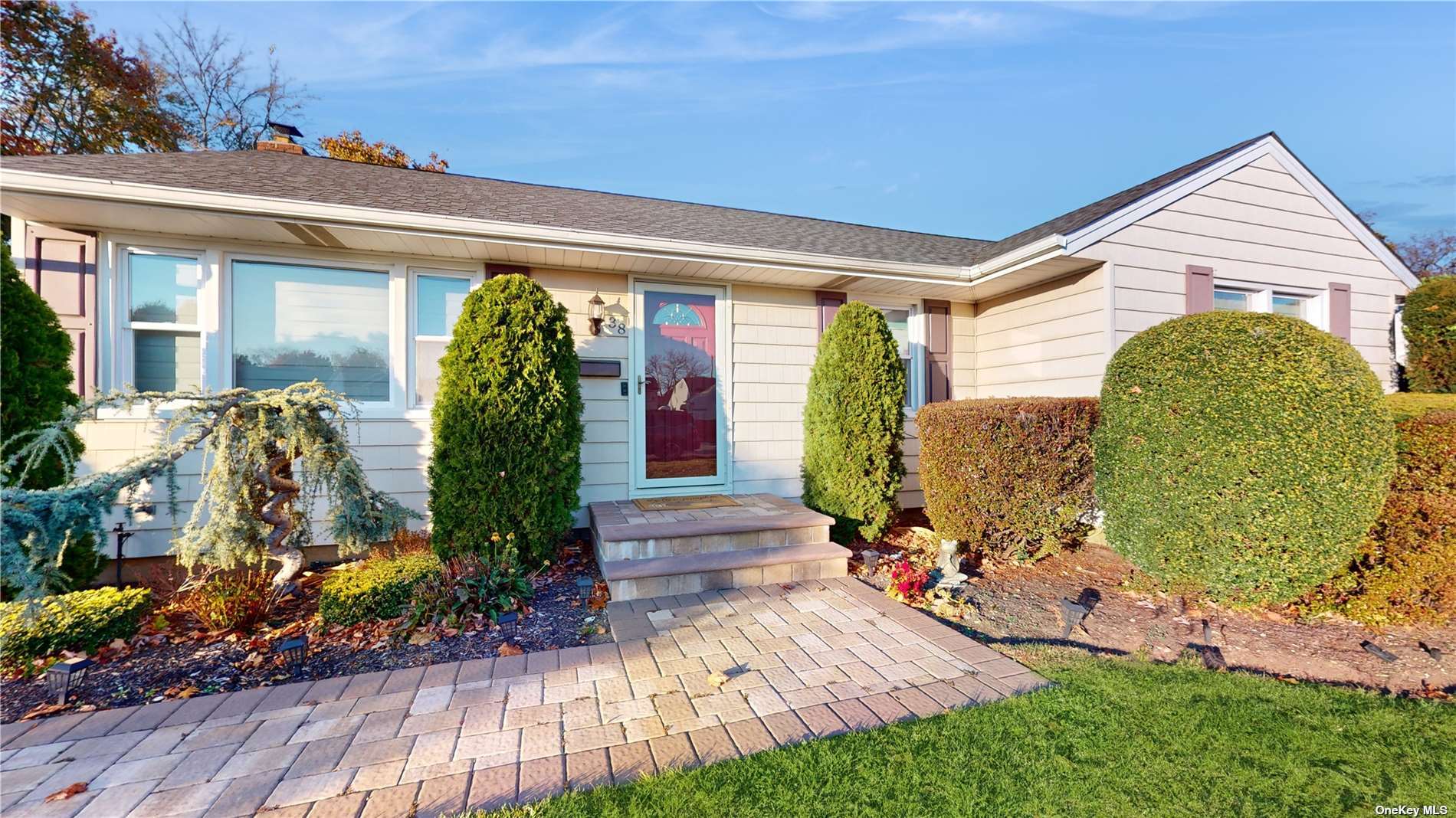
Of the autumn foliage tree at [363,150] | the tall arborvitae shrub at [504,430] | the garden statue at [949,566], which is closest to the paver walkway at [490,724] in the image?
the garden statue at [949,566]

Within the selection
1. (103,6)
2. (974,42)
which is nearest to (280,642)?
(974,42)

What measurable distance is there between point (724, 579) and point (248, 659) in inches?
110

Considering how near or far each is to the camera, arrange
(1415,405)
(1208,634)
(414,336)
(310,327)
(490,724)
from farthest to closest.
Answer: (414,336)
(310,327)
(1415,405)
(1208,634)
(490,724)

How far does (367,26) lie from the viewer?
5.75 meters

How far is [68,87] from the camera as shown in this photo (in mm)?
10969

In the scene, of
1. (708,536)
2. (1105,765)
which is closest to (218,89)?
(708,536)

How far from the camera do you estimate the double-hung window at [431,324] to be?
15.4 ft

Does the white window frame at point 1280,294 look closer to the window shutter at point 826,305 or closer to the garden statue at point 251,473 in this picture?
the window shutter at point 826,305

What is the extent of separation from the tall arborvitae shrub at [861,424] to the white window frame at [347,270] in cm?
390

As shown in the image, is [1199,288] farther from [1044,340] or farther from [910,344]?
[910,344]

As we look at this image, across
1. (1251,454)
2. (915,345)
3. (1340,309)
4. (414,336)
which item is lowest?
(1251,454)

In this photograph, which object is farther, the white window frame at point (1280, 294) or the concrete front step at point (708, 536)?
the white window frame at point (1280, 294)

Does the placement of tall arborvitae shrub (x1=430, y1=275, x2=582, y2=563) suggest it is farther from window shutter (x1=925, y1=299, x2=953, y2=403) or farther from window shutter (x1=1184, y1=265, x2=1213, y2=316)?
window shutter (x1=1184, y1=265, x2=1213, y2=316)

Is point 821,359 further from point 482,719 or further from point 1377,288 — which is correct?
point 1377,288
